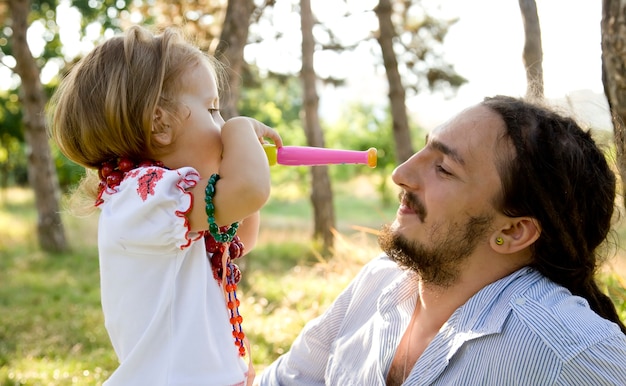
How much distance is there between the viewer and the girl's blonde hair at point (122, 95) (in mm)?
1853

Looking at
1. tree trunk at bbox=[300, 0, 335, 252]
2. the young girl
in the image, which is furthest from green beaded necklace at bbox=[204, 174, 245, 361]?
tree trunk at bbox=[300, 0, 335, 252]

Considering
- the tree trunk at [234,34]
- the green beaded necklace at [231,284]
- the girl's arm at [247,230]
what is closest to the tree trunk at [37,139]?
the tree trunk at [234,34]

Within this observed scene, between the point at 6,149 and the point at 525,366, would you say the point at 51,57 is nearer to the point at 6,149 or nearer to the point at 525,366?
the point at 6,149

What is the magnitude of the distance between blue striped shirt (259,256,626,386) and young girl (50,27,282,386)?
356mm

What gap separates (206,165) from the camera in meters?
1.96

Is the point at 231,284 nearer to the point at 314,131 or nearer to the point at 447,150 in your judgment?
the point at 447,150

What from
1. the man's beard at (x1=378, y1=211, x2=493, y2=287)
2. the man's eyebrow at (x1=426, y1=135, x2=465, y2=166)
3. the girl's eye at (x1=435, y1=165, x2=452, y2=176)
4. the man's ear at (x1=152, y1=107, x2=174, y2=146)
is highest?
the man's ear at (x1=152, y1=107, x2=174, y2=146)

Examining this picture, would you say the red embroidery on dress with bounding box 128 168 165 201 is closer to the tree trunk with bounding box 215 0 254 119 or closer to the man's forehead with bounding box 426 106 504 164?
the man's forehead with bounding box 426 106 504 164

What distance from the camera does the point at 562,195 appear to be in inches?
75.8

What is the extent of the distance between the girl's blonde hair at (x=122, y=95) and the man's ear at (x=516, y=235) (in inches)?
39.3

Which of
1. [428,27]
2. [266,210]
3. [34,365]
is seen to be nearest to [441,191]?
[34,365]

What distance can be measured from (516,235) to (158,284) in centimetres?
105

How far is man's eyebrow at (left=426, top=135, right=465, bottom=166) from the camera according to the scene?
204 centimetres

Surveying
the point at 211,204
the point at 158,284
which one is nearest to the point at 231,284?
the point at 158,284
